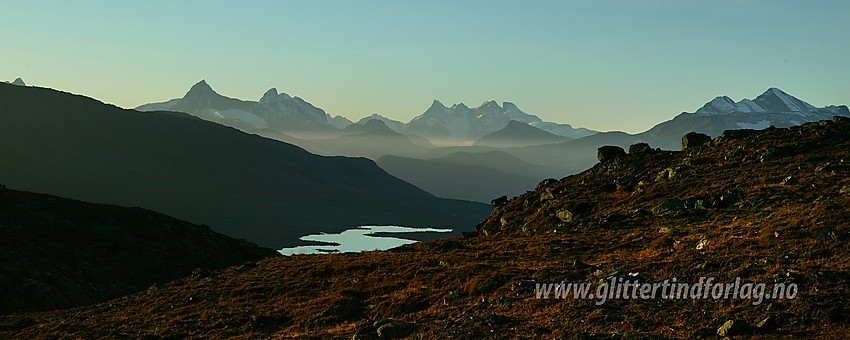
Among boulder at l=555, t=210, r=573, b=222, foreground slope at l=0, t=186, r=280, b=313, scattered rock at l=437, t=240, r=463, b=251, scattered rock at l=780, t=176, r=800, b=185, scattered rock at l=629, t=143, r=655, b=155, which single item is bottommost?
foreground slope at l=0, t=186, r=280, b=313

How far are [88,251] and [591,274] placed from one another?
146 ft

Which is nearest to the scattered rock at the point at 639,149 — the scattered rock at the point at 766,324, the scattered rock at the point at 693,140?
the scattered rock at the point at 693,140

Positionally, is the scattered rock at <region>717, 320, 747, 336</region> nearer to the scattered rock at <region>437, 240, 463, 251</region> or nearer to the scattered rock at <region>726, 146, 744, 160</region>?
the scattered rock at <region>437, 240, 463, 251</region>

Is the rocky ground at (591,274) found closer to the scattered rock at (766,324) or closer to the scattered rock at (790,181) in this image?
the scattered rock at (766,324)

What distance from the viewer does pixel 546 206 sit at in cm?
5709

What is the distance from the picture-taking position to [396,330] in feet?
75.8

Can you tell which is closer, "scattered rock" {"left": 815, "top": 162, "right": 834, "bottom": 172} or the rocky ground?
the rocky ground

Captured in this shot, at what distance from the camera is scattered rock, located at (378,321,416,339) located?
2292 cm

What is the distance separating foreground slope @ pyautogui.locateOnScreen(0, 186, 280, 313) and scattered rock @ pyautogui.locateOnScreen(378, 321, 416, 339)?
29.4 meters

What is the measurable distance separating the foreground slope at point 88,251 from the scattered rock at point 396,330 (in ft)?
96.3

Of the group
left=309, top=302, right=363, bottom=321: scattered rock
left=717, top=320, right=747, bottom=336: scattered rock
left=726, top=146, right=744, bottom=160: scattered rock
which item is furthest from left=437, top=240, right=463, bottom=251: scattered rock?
left=717, top=320, right=747, bottom=336: scattered rock

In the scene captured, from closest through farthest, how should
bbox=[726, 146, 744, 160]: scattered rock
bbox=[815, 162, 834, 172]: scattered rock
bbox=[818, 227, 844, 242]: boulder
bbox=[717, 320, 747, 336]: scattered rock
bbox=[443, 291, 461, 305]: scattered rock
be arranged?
bbox=[717, 320, 747, 336]: scattered rock, bbox=[818, 227, 844, 242]: boulder, bbox=[443, 291, 461, 305]: scattered rock, bbox=[815, 162, 834, 172]: scattered rock, bbox=[726, 146, 744, 160]: scattered rock

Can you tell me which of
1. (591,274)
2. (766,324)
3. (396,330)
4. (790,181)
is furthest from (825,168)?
(396,330)

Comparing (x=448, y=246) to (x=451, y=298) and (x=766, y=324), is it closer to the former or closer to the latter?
(x=451, y=298)
